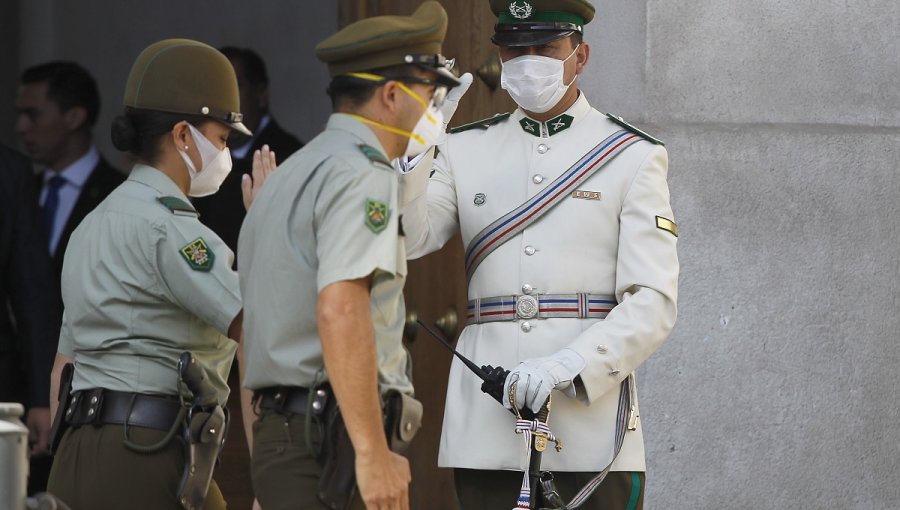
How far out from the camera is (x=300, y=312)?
315cm

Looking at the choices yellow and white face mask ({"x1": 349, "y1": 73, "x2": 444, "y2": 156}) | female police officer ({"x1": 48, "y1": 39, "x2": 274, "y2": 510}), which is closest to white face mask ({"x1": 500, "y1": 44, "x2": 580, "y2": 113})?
yellow and white face mask ({"x1": 349, "y1": 73, "x2": 444, "y2": 156})

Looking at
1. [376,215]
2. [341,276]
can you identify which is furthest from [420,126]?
[341,276]

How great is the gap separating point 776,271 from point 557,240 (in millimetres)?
1496

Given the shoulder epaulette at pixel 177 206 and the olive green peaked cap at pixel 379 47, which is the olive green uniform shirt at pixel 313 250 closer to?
the olive green peaked cap at pixel 379 47

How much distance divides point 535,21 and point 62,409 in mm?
1486

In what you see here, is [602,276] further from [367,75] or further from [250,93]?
[250,93]

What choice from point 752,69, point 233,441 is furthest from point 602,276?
point 233,441

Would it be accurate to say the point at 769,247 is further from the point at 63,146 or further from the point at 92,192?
the point at 63,146

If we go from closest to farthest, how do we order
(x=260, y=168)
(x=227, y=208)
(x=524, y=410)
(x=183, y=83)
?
1. (x=524, y=410)
2. (x=183, y=83)
3. (x=260, y=168)
4. (x=227, y=208)

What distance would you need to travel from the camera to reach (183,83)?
12.8ft

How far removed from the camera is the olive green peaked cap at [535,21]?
400 centimetres

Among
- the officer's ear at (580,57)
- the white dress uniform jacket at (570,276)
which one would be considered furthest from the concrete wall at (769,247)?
the white dress uniform jacket at (570,276)

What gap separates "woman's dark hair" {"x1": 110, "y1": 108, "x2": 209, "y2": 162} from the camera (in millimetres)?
3883

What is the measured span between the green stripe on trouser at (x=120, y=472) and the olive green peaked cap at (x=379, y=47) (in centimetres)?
100
